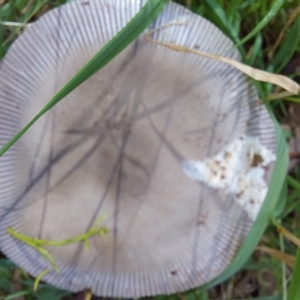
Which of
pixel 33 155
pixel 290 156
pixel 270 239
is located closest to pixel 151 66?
pixel 33 155

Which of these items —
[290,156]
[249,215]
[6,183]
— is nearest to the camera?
[6,183]

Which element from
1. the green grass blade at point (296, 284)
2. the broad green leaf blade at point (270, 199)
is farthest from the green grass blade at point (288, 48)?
the green grass blade at point (296, 284)

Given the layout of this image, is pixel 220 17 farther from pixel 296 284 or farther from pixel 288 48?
pixel 296 284

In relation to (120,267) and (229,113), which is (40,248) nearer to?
(120,267)

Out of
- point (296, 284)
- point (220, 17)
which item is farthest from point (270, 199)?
point (220, 17)

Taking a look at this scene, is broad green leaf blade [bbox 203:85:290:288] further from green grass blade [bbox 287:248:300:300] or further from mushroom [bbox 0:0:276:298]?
green grass blade [bbox 287:248:300:300]

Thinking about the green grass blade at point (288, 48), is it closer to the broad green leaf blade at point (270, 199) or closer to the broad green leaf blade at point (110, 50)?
the broad green leaf blade at point (270, 199)

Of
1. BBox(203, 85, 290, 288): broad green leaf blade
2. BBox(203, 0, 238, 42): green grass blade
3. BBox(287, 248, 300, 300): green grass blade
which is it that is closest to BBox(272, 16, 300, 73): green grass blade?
BBox(203, 0, 238, 42): green grass blade
